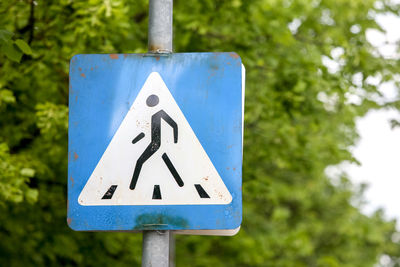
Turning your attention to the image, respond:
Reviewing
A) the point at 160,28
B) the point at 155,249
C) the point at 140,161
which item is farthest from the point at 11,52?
the point at 155,249

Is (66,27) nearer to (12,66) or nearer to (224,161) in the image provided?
(12,66)

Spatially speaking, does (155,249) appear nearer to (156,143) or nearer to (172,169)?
(172,169)

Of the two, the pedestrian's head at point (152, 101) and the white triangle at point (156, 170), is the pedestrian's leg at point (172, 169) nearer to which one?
the white triangle at point (156, 170)

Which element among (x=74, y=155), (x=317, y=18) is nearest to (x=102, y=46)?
(x=74, y=155)

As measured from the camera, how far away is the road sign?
2.71 meters

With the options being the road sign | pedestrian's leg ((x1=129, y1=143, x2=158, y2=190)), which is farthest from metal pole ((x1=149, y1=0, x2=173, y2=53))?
pedestrian's leg ((x1=129, y1=143, x2=158, y2=190))

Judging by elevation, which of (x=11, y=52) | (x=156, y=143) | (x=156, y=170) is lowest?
(x=156, y=170)

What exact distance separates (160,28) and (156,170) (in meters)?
0.63

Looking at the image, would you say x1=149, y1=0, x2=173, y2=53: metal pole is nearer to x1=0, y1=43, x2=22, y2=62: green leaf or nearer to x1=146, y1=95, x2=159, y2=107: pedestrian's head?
x1=146, y1=95, x2=159, y2=107: pedestrian's head

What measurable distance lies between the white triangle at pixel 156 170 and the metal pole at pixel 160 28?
0.24m

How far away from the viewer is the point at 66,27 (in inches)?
205

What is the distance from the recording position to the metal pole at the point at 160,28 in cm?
282

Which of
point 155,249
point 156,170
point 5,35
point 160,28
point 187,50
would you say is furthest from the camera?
point 187,50

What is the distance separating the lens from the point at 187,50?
7.14 metres
